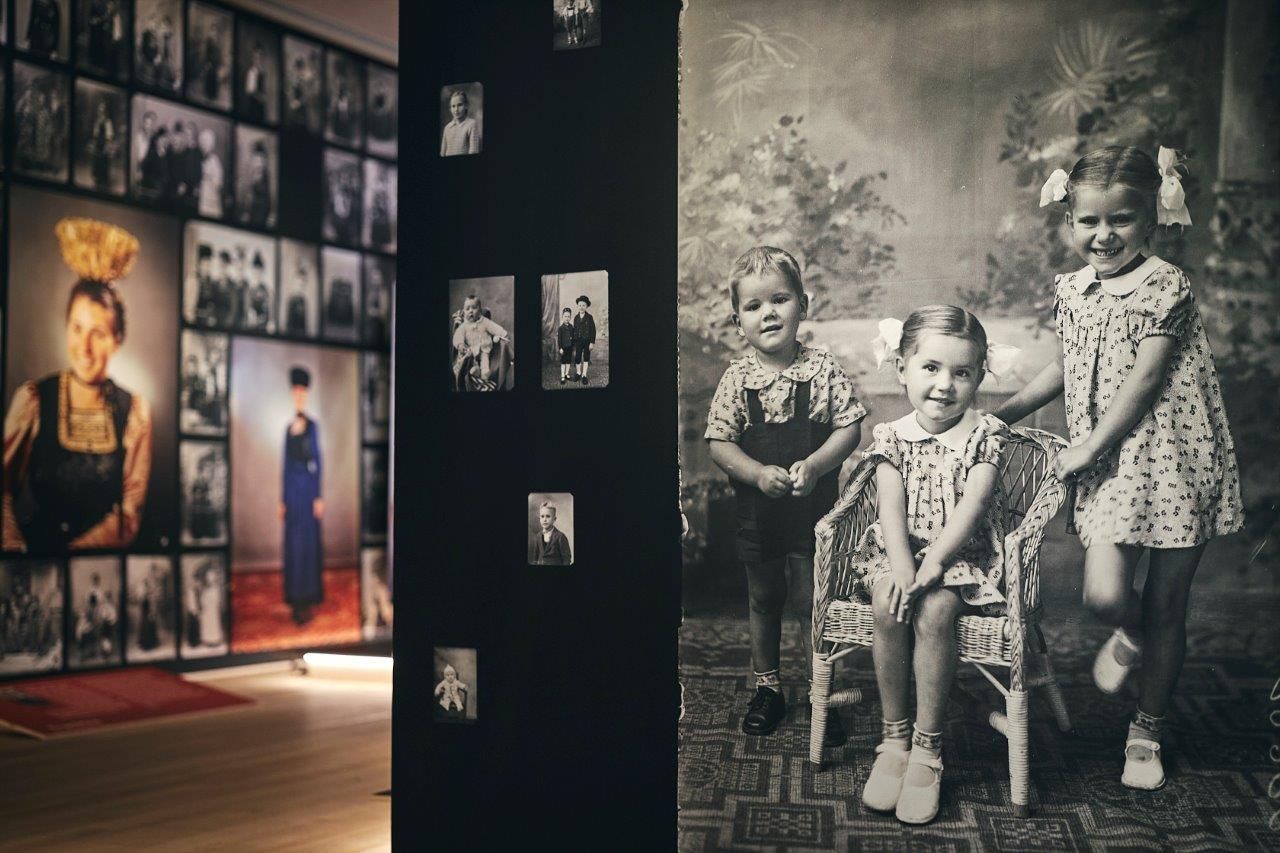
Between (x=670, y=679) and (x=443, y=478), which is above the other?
(x=443, y=478)


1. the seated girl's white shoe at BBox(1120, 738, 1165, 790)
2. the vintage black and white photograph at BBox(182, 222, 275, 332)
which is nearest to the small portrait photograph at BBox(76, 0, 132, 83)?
the vintage black and white photograph at BBox(182, 222, 275, 332)

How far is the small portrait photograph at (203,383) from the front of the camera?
29.6 feet

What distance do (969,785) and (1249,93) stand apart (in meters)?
1.99

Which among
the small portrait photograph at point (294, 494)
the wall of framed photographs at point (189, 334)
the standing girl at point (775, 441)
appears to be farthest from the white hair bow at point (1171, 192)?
the small portrait photograph at point (294, 494)

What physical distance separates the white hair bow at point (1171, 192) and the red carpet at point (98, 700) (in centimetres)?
604

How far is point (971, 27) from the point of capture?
355 centimetres

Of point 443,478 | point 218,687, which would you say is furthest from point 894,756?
point 218,687

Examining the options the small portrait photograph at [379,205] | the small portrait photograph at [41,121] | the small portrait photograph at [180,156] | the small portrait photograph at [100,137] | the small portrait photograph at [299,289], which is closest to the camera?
the small portrait photograph at [41,121]

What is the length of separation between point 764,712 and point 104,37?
708 centimetres

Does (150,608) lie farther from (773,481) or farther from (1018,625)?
(1018,625)

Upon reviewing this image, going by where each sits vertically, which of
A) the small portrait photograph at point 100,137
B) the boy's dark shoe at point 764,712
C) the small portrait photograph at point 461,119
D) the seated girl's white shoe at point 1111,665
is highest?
the small portrait photograph at point 100,137

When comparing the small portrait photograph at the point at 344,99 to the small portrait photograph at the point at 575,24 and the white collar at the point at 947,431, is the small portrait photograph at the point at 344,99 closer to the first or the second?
the small portrait photograph at the point at 575,24

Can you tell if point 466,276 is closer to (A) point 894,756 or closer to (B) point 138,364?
(A) point 894,756

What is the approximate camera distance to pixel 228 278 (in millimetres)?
9305
